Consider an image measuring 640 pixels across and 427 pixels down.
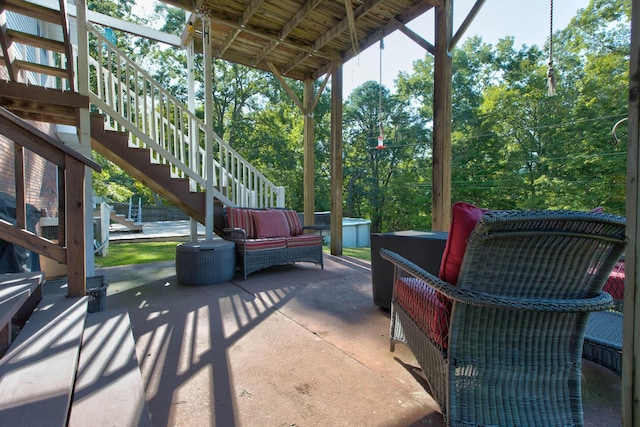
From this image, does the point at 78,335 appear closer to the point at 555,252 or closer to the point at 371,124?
the point at 555,252

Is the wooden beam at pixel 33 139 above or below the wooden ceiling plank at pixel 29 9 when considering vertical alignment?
below

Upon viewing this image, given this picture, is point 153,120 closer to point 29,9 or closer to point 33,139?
point 29,9

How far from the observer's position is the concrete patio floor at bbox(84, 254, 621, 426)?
1.37m

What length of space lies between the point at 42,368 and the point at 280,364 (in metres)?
1.08

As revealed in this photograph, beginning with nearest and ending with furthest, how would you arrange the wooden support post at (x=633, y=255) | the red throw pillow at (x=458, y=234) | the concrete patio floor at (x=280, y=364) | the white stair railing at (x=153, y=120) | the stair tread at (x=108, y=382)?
the wooden support post at (x=633, y=255)
the stair tread at (x=108, y=382)
the red throw pillow at (x=458, y=234)
the concrete patio floor at (x=280, y=364)
the white stair railing at (x=153, y=120)

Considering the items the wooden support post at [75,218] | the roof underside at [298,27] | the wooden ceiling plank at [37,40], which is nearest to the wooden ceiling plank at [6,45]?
the wooden ceiling plank at [37,40]

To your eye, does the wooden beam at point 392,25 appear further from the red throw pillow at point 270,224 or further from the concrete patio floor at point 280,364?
the concrete patio floor at point 280,364

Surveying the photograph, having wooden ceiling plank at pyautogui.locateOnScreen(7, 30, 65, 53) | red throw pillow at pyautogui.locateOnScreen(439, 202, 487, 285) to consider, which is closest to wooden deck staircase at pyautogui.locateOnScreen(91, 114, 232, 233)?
wooden ceiling plank at pyautogui.locateOnScreen(7, 30, 65, 53)

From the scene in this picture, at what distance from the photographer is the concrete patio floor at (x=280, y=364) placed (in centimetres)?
137

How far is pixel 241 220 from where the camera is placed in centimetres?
434

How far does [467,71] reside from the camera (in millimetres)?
16156

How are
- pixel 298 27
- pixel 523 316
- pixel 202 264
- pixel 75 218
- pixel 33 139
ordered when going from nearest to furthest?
pixel 523 316
pixel 33 139
pixel 75 218
pixel 202 264
pixel 298 27

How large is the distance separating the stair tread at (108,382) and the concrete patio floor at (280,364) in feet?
0.83

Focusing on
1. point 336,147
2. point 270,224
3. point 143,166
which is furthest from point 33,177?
point 336,147
